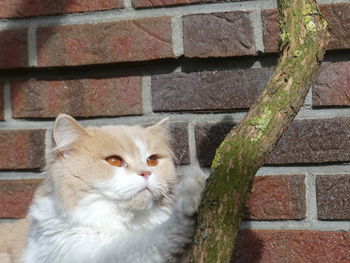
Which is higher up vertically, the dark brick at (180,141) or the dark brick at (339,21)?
the dark brick at (339,21)

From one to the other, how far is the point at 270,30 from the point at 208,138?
25 cm

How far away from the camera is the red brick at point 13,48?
1.36 m

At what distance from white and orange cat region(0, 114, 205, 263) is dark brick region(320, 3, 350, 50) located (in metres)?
0.40

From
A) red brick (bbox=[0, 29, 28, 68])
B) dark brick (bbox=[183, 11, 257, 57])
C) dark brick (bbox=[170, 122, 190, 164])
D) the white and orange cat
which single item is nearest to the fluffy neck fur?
the white and orange cat

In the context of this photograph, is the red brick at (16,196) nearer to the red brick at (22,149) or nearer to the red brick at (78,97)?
the red brick at (22,149)

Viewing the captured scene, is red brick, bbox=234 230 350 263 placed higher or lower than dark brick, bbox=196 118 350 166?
lower

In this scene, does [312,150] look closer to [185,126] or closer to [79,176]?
[185,126]

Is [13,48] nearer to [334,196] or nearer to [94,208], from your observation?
[94,208]

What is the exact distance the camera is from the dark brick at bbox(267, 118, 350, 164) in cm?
119

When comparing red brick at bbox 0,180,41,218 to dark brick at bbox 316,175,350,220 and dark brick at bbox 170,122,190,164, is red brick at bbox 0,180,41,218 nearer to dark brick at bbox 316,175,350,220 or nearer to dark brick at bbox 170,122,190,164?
dark brick at bbox 170,122,190,164

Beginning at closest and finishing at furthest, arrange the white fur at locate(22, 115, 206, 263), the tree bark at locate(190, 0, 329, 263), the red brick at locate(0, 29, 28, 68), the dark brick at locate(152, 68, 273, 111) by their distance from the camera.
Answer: the tree bark at locate(190, 0, 329, 263), the white fur at locate(22, 115, 206, 263), the dark brick at locate(152, 68, 273, 111), the red brick at locate(0, 29, 28, 68)

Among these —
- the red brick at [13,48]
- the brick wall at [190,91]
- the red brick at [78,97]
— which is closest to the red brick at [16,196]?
the brick wall at [190,91]

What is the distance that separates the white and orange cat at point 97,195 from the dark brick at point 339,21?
40 centimetres

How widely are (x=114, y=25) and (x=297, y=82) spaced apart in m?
0.58
